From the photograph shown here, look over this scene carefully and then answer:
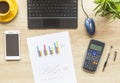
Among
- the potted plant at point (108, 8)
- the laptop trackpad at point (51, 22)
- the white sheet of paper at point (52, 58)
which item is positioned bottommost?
the white sheet of paper at point (52, 58)

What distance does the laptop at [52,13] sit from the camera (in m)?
1.14

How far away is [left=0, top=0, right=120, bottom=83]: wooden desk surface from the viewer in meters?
1.14

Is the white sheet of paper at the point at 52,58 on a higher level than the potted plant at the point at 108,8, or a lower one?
lower

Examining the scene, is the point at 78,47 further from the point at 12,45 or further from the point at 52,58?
the point at 12,45

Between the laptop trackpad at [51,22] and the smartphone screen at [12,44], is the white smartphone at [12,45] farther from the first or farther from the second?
the laptop trackpad at [51,22]

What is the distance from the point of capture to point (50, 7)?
1143 millimetres

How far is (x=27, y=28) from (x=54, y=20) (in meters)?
0.11

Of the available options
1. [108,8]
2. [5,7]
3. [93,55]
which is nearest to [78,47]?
[93,55]

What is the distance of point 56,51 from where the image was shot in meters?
1.16

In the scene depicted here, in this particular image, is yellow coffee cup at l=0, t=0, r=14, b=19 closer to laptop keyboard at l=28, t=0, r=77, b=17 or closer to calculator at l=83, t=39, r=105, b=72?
laptop keyboard at l=28, t=0, r=77, b=17

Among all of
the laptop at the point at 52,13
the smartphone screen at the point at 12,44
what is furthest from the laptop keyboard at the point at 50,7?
the smartphone screen at the point at 12,44

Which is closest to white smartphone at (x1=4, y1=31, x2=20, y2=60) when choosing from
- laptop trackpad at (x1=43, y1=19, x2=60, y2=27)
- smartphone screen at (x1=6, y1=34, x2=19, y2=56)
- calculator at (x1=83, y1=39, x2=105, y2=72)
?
smartphone screen at (x1=6, y1=34, x2=19, y2=56)

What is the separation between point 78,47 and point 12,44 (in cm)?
25

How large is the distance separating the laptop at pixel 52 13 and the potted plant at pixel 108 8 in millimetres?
91
